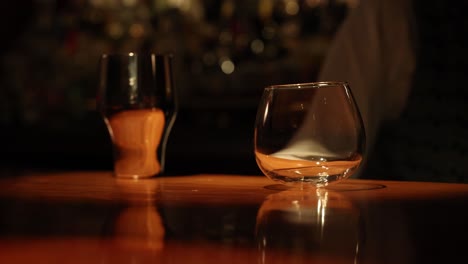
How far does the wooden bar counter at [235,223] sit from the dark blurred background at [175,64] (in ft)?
5.36

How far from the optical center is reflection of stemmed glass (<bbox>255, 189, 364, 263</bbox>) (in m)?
0.42

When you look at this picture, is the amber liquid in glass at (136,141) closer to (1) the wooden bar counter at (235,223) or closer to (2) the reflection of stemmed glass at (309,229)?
(1) the wooden bar counter at (235,223)

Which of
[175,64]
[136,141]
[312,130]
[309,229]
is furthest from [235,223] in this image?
[175,64]

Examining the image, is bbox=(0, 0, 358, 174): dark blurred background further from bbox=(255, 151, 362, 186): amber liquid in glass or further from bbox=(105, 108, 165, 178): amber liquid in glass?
bbox=(255, 151, 362, 186): amber liquid in glass

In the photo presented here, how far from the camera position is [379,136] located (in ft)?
5.22

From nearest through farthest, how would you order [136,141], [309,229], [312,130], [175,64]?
[309,229] < [312,130] < [136,141] < [175,64]

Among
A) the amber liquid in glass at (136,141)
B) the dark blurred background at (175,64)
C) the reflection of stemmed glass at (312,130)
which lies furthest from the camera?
the dark blurred background at (175,64)

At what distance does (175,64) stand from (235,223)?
2.13 m

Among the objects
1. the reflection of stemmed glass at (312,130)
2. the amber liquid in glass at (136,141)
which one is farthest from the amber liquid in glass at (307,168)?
the amber liquid in glass at (136,141)

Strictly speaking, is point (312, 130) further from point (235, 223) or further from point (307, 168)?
point (235, 223)

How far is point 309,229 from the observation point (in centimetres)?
50

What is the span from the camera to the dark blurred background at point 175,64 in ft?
8.29

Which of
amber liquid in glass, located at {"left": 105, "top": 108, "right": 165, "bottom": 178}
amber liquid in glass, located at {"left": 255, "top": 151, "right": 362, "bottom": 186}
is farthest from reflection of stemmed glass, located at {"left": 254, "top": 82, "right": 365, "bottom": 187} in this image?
amber liquid in glass, located at {"left": 105, "top": 108, "right": 165, "bottom": 178}

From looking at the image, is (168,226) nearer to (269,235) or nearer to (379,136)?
(269,235)
